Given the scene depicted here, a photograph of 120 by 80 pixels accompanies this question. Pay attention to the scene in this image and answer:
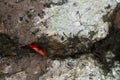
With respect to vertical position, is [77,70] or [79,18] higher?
→ [79,18]

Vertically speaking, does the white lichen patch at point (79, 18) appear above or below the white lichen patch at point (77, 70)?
above

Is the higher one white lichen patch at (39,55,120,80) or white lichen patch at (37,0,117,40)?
white lichen patch at (37,0,117,40)

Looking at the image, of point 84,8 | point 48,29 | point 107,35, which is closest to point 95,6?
point 84,8

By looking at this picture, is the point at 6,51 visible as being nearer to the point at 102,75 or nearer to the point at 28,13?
the point at 28,13
